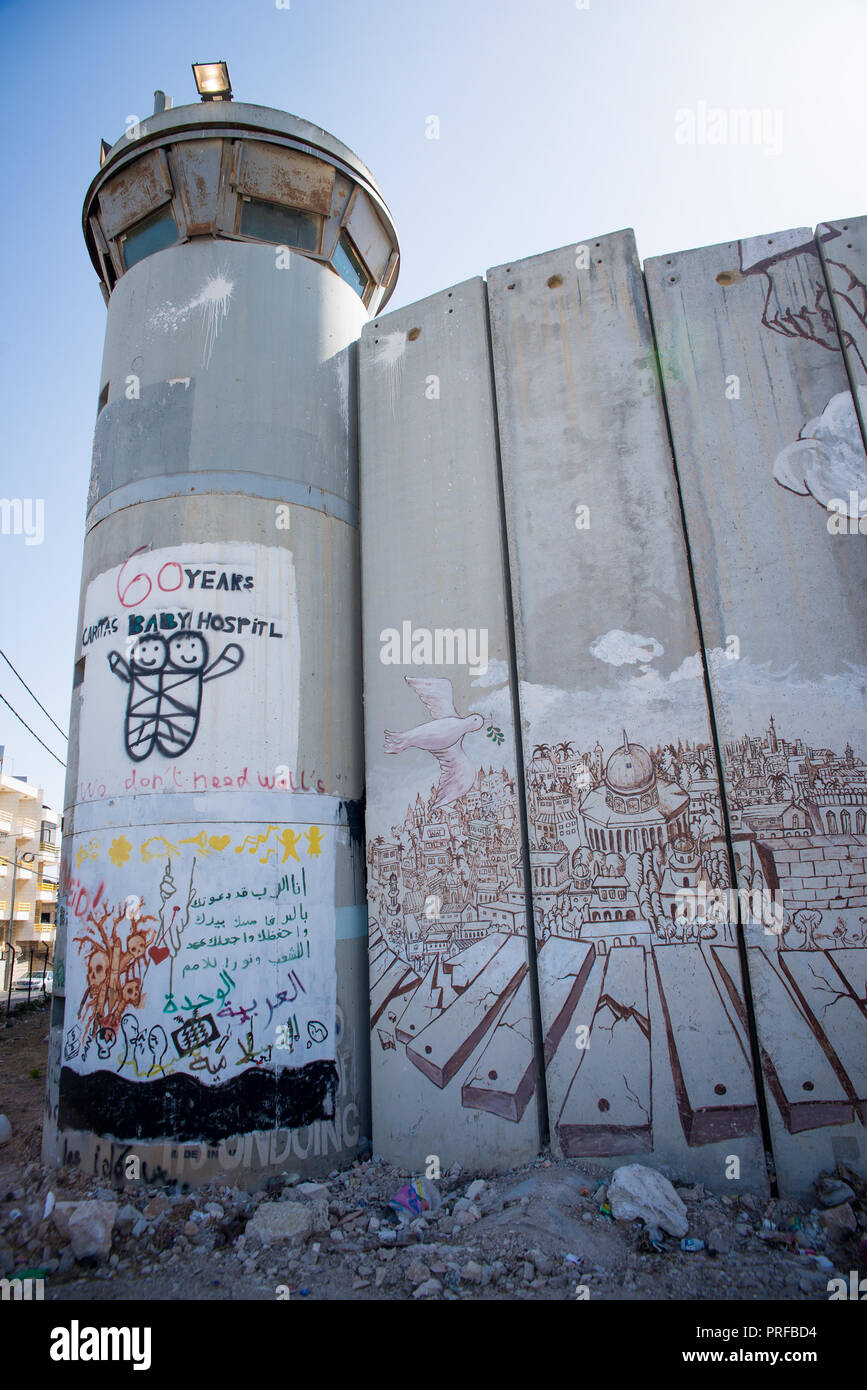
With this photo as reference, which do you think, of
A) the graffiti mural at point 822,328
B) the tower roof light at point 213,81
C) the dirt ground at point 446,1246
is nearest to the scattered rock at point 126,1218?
the dirt ground at point 446,1246

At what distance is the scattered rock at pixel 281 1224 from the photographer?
5301 mm

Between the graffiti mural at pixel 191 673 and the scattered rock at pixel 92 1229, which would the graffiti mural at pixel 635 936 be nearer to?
the graffiti mural at pixel 191 673

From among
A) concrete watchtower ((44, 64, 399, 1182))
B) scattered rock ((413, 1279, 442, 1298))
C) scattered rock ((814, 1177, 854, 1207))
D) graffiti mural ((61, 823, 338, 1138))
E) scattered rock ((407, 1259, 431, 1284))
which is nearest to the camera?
scattered rock ((413, 1279, 442, 1298))

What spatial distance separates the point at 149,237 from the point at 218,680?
19.5 feet

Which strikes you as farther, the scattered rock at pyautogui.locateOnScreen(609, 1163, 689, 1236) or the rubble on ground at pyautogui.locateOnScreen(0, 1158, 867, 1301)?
the scattered rock at pyautogui.locateOnScreen(609, 1163, 689, 1236)

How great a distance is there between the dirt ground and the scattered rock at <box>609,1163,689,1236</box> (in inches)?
3.4

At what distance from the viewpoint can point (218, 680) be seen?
7.21 metres

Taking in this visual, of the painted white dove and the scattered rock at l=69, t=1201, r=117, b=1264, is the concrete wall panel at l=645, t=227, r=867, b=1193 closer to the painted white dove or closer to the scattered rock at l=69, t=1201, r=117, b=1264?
the painted white dove

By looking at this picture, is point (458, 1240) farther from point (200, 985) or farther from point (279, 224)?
point (279, 224)

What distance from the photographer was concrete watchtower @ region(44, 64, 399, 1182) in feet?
21.3

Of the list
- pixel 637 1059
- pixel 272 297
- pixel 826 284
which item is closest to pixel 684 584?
pixel 826 284

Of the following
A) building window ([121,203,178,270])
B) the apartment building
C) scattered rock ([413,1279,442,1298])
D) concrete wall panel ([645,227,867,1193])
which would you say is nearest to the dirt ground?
scattered rock ([413,1279,442,1298])

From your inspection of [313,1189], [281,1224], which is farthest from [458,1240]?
[313,1189]

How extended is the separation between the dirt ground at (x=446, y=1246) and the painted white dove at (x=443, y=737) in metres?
3.35
